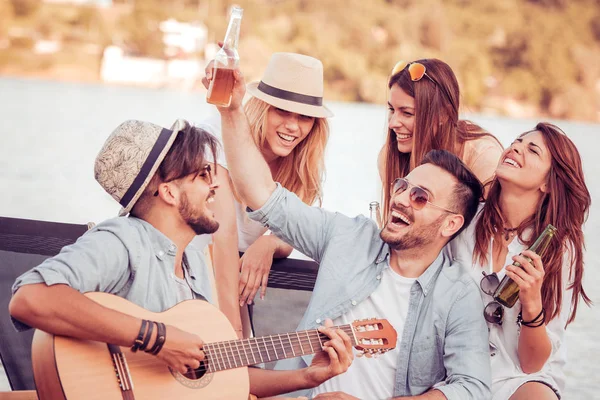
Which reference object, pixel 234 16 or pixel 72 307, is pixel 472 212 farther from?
pixel 72 307

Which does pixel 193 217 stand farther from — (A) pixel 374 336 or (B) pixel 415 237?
(B) pixel 415 237

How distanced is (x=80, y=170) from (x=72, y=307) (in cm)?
1525

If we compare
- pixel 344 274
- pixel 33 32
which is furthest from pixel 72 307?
pixel 33 32

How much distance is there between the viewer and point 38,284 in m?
2.29

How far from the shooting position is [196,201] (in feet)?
8.93

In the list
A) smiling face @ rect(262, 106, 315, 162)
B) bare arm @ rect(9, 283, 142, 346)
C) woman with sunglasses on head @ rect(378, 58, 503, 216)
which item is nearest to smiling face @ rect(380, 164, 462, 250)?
woman with sunglasses on head @ rect(378, 58, 503, 216)

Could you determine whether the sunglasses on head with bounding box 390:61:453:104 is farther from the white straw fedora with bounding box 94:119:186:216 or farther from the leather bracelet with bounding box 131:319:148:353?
the leather bracelet with bounding box 131:319:148:353

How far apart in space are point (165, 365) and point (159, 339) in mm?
137

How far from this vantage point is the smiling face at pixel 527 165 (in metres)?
3.16

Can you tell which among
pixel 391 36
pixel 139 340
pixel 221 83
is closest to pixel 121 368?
pixel 139 340

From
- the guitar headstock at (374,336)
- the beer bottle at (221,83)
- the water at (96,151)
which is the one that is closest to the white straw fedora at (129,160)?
the beer bottle at (221,83)

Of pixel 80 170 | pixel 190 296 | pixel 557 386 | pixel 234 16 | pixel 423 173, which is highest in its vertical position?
pixel 234 16

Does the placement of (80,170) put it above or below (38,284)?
below

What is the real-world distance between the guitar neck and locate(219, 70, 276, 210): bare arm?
1.67 ft
